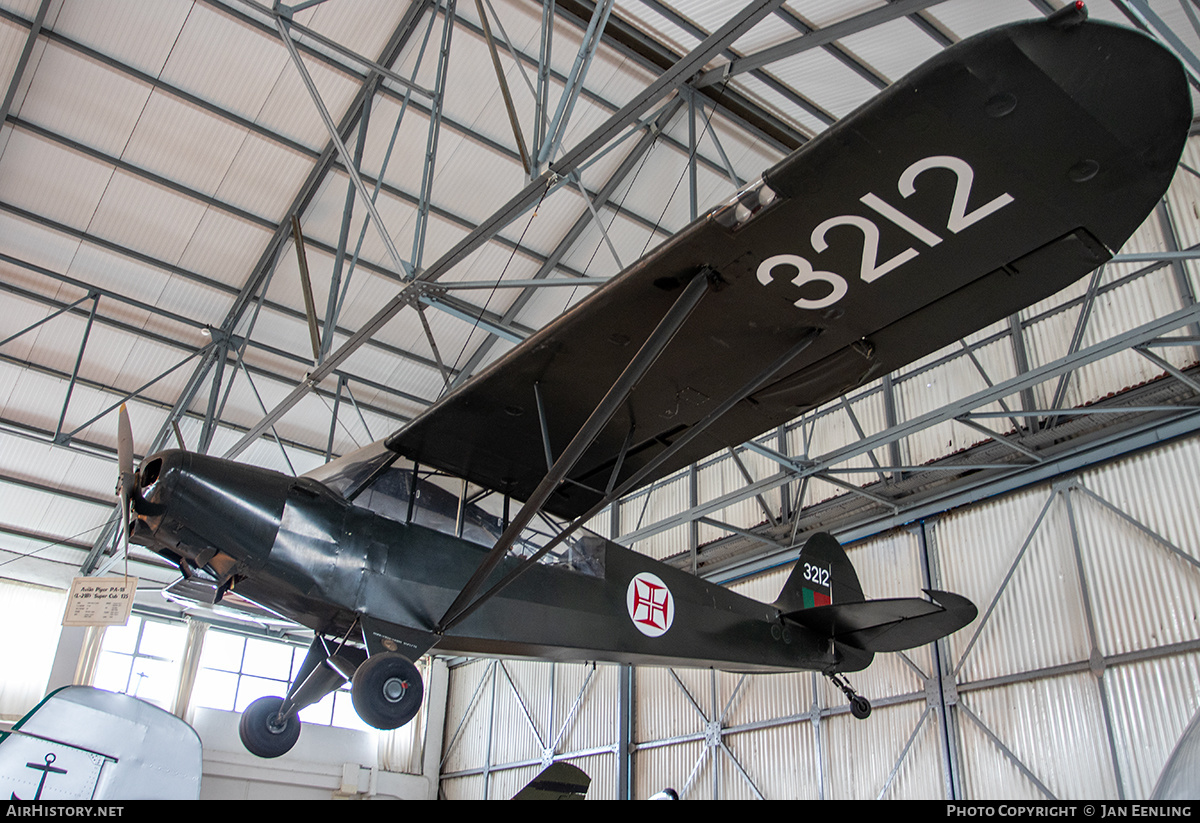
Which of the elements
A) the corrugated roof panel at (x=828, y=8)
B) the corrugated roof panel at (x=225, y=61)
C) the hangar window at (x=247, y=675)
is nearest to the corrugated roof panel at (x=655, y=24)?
the corrugated roof panel at (x=828, y=8)

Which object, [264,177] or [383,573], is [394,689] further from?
[264,177]

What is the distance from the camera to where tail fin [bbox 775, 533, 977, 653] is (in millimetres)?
8031

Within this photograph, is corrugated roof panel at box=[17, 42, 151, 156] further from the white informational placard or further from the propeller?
the propeller

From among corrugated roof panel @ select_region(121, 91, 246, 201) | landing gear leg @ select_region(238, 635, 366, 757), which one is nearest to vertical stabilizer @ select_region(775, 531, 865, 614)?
landing gear leg @ select_region(238, 635, 366, 757)

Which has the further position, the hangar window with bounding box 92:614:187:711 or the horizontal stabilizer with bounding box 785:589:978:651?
the hangar window with bounding box 92:614:187:711

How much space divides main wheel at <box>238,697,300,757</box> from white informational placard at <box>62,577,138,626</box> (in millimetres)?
4926

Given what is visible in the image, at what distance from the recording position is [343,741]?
19875mm

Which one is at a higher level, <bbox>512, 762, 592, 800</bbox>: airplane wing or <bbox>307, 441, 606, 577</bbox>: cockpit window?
<bbox>307, 441, 606, 577</bbox>: cockpit window

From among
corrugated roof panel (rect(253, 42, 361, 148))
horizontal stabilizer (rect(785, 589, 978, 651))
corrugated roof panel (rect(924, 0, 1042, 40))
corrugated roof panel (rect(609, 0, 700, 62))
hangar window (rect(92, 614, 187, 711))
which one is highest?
corrugated roof panel (rect(253, 42, 361, 148))

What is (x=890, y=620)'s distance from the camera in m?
8.70

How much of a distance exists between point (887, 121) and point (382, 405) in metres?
13.4

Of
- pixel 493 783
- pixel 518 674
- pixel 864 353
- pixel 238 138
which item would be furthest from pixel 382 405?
pixel 864 353

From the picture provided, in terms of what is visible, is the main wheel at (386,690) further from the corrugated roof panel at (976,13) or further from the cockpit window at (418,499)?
the corrugated roof panel at (976,13)

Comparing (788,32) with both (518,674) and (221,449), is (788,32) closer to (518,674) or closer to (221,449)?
(221,449)
